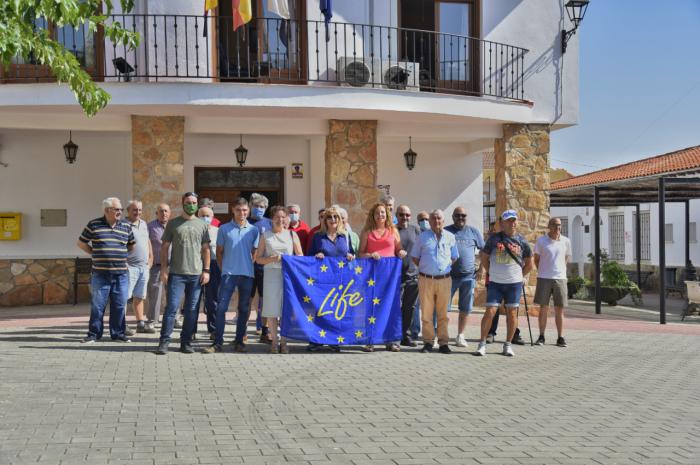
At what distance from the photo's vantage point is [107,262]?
1152 centimetres

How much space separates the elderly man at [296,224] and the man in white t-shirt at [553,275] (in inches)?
130

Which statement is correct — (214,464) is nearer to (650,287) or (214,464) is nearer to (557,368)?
(557,368)

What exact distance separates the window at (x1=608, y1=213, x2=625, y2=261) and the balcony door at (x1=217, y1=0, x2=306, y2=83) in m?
24.0

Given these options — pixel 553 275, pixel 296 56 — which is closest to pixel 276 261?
pixel 553 275

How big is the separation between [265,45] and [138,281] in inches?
243

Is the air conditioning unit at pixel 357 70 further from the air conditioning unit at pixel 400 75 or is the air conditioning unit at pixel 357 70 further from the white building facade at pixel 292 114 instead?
the air conditioning unit at pixel 400 75

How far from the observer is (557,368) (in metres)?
10.3

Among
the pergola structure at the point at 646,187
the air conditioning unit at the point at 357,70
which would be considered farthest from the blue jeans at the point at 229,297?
the pergola structure at the point at 646,187

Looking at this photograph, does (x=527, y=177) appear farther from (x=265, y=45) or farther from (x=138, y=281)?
(x=138, y=281)

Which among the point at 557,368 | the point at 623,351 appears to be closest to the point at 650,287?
the point at 623,351

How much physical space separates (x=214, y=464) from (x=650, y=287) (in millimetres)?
27701

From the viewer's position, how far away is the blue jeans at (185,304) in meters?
10.7

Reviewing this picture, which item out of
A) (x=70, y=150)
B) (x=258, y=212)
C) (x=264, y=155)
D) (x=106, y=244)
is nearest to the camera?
(x=106, y=244)

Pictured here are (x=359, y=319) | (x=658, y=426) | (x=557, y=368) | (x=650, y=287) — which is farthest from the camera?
(x=650, y=287)
